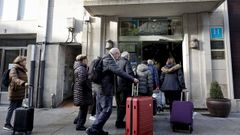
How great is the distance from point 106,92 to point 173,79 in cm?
222

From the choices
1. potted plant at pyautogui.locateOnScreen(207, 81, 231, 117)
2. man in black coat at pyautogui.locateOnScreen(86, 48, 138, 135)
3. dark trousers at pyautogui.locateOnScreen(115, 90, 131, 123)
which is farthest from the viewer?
potted plant at pyautogui.locateOnScreen(207, 81, 231, 117)

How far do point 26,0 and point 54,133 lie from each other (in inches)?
279

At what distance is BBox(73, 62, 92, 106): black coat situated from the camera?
4.64 metres

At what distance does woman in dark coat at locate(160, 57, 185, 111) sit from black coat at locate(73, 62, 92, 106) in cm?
215

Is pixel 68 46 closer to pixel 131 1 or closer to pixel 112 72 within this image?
pixel 131 1

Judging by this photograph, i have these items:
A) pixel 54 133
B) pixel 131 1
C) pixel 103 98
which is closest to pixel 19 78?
pixel 54 133

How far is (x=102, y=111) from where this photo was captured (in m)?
4.14

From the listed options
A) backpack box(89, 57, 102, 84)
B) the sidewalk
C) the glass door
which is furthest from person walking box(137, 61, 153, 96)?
the glass door

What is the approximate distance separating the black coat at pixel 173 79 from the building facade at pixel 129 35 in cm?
233

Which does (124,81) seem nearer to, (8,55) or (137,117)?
(137,117)

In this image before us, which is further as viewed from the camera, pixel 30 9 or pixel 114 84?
pixel 30 9

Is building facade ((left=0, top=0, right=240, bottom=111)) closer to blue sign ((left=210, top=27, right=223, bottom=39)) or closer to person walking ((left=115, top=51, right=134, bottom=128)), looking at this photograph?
blue sign ((left=210, top=27, right=223, bottom=39))

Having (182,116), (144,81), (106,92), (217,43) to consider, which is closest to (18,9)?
(144,81)

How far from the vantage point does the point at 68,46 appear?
9.20m
